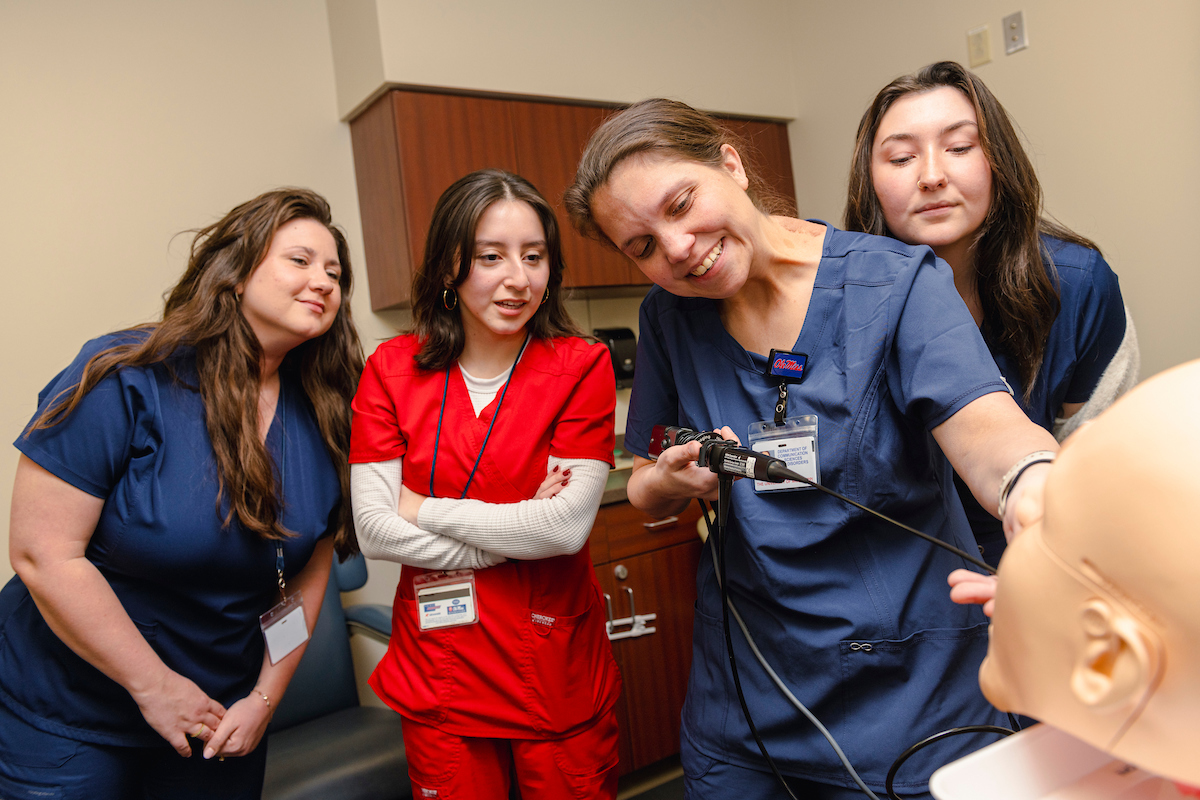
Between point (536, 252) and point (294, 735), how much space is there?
140cm

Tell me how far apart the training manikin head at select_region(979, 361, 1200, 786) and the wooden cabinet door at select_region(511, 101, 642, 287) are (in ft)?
8.16

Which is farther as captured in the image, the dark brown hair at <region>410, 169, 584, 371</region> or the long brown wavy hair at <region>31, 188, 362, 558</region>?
the dark brown hair at <region>410, 169, 584, 371</region>

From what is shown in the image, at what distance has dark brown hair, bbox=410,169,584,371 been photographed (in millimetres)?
1463

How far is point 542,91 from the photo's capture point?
283cm

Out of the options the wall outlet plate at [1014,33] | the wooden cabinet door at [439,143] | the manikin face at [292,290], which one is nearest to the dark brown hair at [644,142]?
the manikin face at [292,290]

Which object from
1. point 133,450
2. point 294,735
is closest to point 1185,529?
point 133,450

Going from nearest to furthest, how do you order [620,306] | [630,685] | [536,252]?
[536,252] → [630,685] → [620,306]

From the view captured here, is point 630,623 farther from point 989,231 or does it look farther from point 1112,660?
point 1112,660

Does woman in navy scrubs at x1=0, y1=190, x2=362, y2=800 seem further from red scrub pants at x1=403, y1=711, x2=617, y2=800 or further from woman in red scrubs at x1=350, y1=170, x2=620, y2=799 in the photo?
red scrub pants at x1=403, y1=711, x2=617, y2=800

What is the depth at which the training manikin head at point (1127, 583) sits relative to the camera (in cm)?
34

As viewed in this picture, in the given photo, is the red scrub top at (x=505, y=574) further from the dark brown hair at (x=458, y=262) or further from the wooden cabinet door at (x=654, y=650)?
the wooden cabinet door at (x=654, y=650)

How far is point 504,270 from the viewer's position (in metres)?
1.45

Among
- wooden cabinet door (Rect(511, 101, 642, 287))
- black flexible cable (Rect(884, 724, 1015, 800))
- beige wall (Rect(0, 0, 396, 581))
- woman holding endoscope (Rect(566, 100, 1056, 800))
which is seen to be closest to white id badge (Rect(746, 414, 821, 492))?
woman holding endoscope (Rect(566, 100, 1056, 800))

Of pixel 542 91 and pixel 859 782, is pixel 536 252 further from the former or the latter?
pixel 542 91
